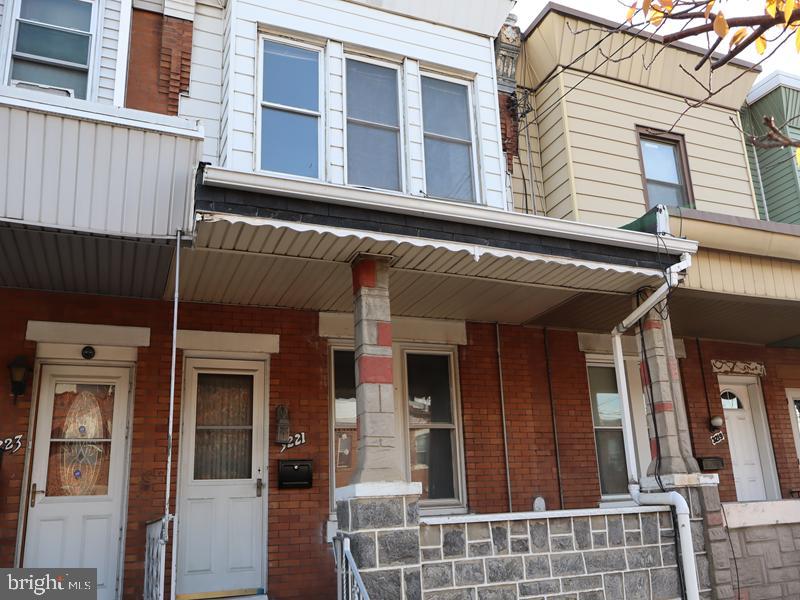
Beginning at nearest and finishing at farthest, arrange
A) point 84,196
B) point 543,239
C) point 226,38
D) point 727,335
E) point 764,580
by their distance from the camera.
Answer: point 84,196 < point 543,239 < point 764,580 < point 226,38 < point 727,335

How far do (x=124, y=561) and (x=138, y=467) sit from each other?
81 centimetres

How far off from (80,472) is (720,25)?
20.4ft

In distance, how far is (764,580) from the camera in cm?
669

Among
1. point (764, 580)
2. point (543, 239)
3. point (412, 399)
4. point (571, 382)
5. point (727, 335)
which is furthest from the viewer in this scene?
point (727, 335)

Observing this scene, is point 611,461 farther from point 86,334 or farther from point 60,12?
point 60,12

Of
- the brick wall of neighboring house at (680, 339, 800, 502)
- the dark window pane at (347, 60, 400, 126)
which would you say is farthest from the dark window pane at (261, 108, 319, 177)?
the brick wall of neighboring house at (680, 339, 800, 502)

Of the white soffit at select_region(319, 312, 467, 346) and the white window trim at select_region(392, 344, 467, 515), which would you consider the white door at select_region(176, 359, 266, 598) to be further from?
the white window trim at select_region(392, 344, 467, 515)

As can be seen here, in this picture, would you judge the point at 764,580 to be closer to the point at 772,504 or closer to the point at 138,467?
the point at 772,504

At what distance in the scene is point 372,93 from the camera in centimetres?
762

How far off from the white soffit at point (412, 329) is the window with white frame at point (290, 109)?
162 centimetres

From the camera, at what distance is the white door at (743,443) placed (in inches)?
388

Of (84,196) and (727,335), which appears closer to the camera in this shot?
(84,196)

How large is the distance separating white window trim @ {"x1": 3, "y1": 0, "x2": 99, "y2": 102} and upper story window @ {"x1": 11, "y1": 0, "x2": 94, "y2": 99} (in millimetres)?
11

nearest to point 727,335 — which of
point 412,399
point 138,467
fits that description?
point 412,399
